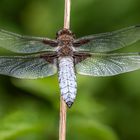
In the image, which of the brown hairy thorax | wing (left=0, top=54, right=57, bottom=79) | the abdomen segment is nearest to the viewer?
the abdomen segment

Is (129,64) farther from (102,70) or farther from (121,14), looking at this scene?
(121,14)

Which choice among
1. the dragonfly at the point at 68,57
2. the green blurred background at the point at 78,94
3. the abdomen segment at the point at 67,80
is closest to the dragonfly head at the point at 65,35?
the dragonfly at the point at 68,57

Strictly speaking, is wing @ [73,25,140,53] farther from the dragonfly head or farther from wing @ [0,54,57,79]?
wing @ [0,54,57,79]

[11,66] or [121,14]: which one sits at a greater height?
[121,14]

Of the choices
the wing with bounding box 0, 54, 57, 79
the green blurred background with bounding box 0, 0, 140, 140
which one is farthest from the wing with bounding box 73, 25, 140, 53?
the green blurred background with bounding box 0, 0, 140, 140

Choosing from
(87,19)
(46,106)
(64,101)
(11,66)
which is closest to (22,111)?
(46,106)

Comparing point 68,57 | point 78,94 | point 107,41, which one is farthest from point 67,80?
point 78,94

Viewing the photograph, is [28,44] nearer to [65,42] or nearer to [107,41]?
[65,42]
